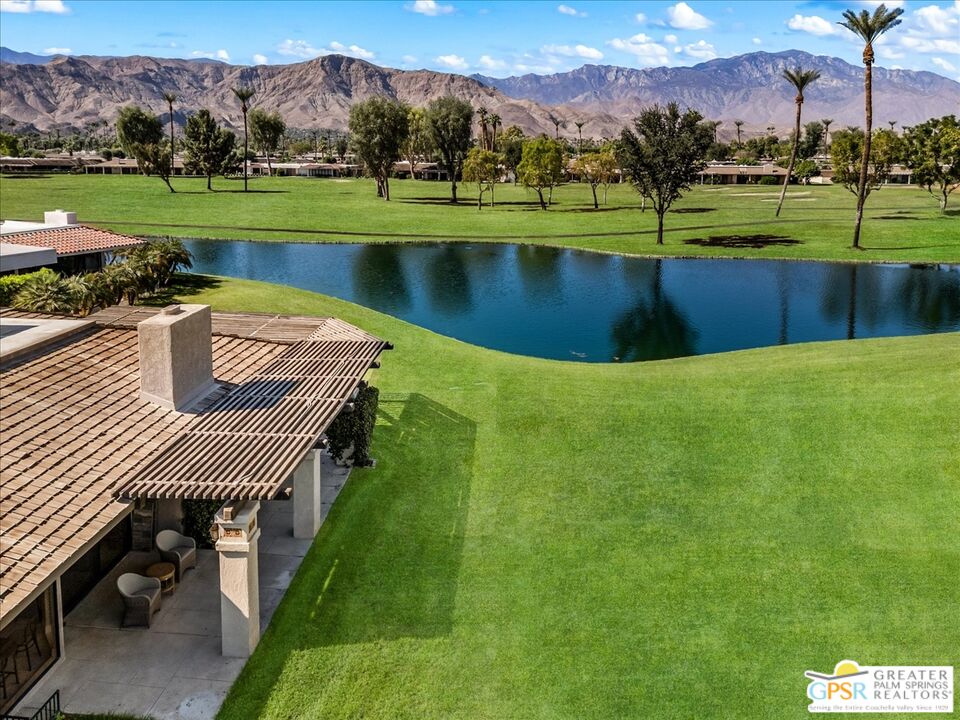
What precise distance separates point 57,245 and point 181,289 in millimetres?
6362

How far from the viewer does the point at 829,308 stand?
48688 millimetres

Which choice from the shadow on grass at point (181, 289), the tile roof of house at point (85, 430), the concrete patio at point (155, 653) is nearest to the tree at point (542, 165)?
the shadow on grass at point (181, 289)

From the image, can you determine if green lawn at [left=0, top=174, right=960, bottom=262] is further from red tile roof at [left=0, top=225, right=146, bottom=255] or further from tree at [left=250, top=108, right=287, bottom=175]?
tree at [left=250, top=108, right=287, bottom=175]

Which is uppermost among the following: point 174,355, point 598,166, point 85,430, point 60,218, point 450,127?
point 450,127

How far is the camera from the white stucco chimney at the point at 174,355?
612 inches

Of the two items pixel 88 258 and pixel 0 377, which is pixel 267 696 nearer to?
pixel 0 377

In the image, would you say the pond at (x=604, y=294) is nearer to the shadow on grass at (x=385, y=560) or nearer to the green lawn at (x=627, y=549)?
the green lawn at (x=627, y=549)

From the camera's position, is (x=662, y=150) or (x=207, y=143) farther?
(x=207, y=143)

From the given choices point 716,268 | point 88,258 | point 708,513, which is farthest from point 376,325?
point 716,268

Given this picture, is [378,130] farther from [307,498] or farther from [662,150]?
[307,498]

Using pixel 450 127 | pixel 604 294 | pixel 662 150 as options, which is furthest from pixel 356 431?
pixel 450 127

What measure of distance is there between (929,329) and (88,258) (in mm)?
43068

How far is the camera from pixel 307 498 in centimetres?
1725

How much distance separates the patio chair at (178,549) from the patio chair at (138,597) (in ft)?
3.30
